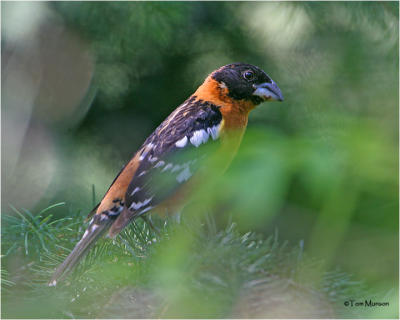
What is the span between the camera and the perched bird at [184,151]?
124 inches

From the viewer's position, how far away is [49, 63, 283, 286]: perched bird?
10.3 feet

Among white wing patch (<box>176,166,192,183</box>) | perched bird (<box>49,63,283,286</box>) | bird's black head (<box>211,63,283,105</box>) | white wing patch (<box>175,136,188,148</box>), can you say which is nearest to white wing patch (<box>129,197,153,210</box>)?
perched bird (<box>49,63,283,286</box>)

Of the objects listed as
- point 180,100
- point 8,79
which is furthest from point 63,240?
point 8,79

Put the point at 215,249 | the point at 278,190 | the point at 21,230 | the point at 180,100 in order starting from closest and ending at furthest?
the point at 278,190 → the point at 215,249 → the point at 21,230 → the point at 180,100

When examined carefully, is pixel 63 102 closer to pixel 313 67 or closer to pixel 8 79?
pixel 8 79

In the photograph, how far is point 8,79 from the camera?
472 cm

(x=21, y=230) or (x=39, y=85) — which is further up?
(x=39, y=85)

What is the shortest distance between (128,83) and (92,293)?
232 centimetres

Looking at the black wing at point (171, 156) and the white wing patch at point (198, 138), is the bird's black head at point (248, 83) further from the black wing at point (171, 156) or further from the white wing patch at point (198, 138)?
the white wing patch at point (198, 138)

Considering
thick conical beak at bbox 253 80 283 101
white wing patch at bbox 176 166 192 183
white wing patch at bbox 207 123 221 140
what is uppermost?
thick conical beak at bbox 253 80 283 101
